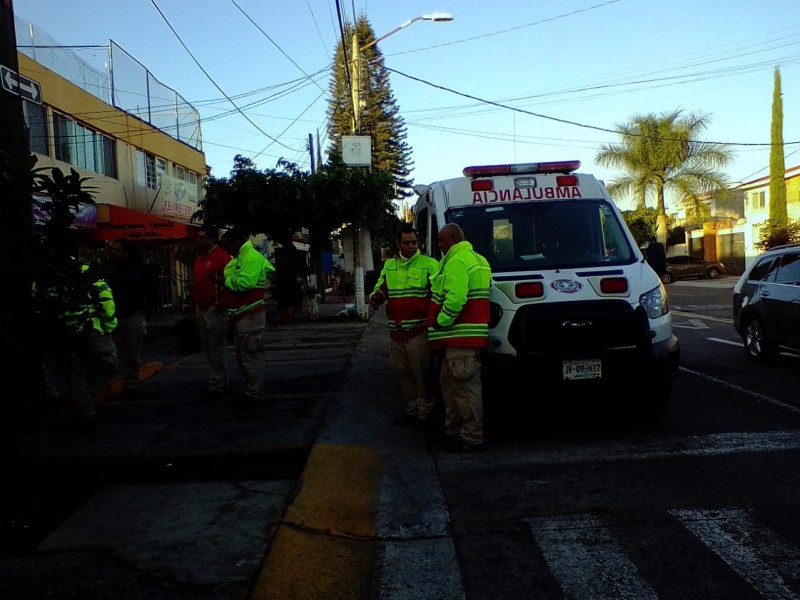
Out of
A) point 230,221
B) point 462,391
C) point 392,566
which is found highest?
point 230,221

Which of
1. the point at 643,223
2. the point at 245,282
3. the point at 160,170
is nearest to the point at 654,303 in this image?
the point at 245,282

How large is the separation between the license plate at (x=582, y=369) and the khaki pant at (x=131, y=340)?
4.63m

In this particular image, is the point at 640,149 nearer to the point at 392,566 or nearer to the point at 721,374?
the point at 721,374

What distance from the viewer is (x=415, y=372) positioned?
6.58 meters

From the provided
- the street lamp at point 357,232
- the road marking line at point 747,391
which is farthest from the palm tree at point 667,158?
the road marking line at point 747,391

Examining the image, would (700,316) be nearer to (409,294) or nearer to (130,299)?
(409,294)

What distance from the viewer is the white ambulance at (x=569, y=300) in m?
5.95

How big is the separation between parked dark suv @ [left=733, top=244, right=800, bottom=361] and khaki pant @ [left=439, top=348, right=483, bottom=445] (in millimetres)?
5204

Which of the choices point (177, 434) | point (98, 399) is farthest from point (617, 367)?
point (98, 399)

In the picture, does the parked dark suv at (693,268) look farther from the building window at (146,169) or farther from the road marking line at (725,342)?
the road marking line at (725,342)

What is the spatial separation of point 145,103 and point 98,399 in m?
16.8

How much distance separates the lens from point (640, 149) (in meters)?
42.2

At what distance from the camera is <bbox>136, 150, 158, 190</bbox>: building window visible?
71.0ft

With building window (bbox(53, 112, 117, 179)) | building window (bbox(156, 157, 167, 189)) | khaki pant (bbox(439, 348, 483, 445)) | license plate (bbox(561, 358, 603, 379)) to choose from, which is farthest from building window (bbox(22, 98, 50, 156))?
license plate (bbox(561, 358, 603, 379))
